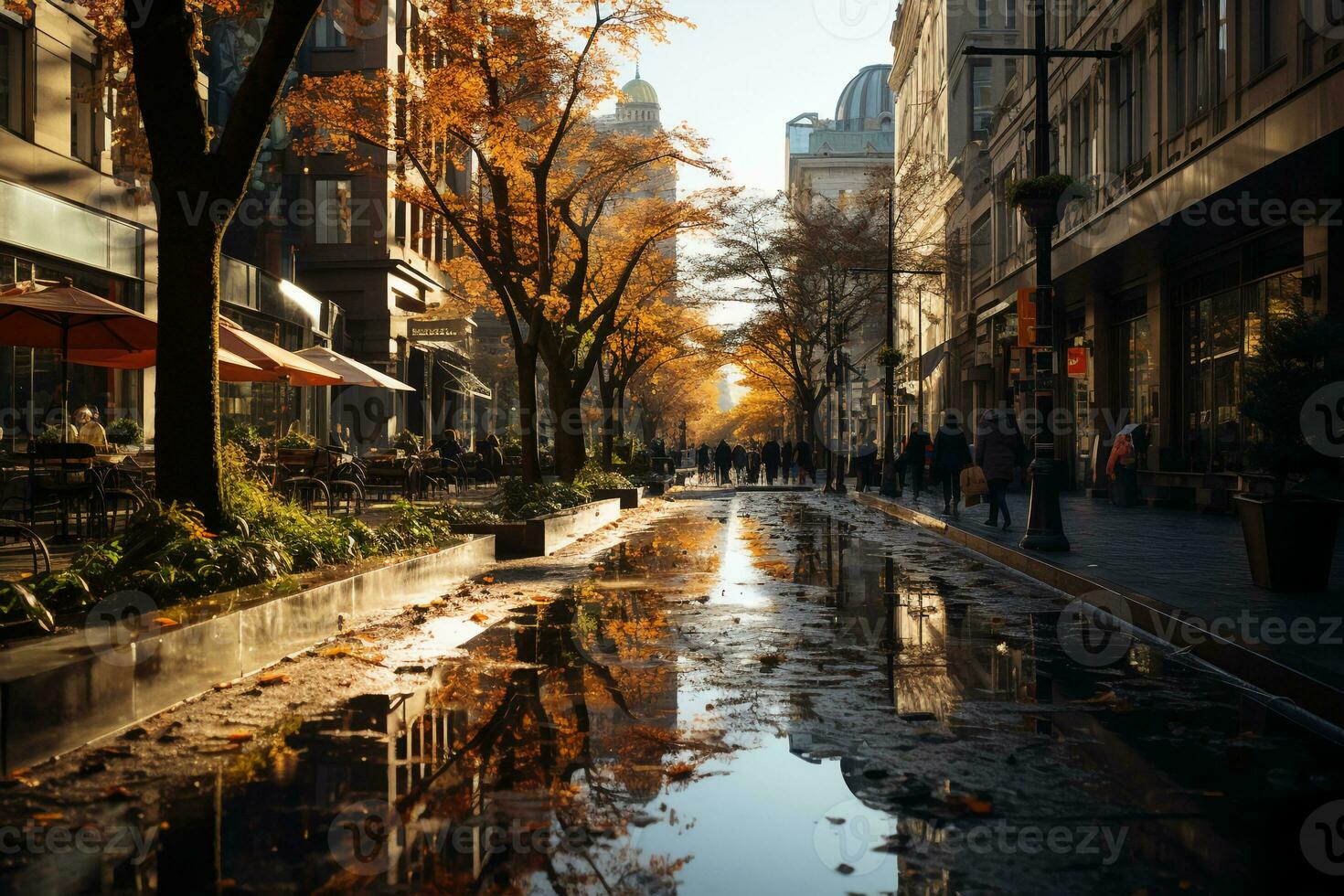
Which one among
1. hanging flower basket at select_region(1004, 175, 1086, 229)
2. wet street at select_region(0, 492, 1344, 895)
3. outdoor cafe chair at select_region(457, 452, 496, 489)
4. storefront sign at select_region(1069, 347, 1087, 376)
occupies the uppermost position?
hanging flower basket at select_region(1004, 175, 1086, 229)

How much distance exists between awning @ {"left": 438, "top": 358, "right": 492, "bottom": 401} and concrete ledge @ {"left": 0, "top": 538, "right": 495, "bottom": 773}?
149 ft

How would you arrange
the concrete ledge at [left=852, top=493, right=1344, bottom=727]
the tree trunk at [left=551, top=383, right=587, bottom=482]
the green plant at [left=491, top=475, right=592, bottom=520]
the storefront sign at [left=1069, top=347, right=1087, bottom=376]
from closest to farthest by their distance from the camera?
the concrete ledge at [left=852, top=493, right=1344, bottom=727] < the green plant at [left=491, top=475, right=592, bottom=520] < the tree trunk at [left=551, top=383, right=587, bottom=482] < the storefront sign at [left=1069, top=347, right=1087, bottom=376]

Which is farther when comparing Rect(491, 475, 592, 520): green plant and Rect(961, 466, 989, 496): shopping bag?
Rect(961, 466, 989, 496): shopping bag

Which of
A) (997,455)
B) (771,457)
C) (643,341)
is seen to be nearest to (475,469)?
(643,341)

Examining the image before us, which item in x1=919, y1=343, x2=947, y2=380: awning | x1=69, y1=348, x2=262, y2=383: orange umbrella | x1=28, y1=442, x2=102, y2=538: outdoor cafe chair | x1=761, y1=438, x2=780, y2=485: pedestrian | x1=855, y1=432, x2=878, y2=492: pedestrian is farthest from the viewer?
x1=919, y1=343, x2=947, y2=380: awning

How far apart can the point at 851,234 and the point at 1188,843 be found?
48633 millimetres

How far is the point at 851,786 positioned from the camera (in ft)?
16.0

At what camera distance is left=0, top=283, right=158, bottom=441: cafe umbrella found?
13.8 m

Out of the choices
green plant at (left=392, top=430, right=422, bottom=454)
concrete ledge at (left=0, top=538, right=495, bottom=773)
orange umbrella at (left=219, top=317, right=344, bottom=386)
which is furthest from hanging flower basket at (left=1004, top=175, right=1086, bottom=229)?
green plant at (left=392, top=430, right=422, bottom=454)

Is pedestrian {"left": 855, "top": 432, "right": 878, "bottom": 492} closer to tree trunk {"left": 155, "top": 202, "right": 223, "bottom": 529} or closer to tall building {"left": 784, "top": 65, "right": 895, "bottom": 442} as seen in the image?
tree trunk {"left": 155, "top": 202, "right": 223, "bottom": 529}

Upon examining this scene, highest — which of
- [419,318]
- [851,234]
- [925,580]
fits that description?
[851,234]

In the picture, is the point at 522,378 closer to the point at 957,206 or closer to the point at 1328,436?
the point at 1328,436

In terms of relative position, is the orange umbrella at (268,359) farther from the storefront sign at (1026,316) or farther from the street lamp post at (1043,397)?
the storefront sign at (1026,316)

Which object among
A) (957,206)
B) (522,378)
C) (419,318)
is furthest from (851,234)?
(522,378)
